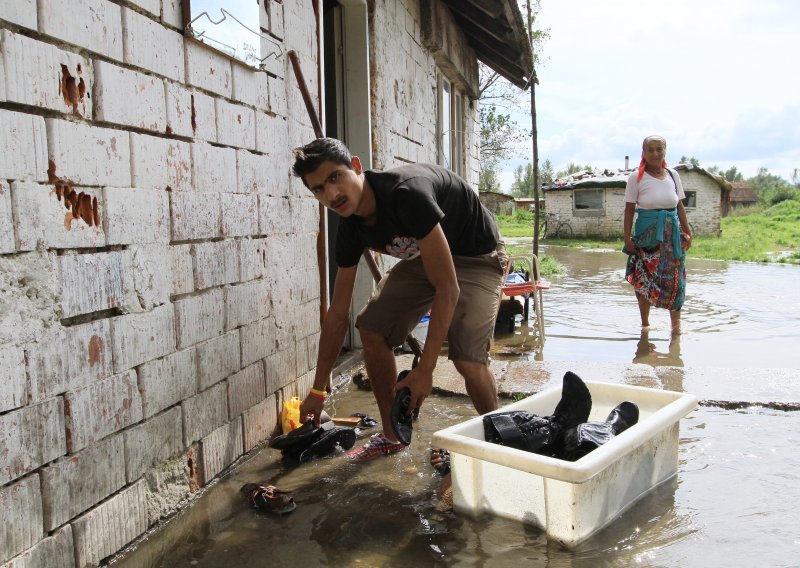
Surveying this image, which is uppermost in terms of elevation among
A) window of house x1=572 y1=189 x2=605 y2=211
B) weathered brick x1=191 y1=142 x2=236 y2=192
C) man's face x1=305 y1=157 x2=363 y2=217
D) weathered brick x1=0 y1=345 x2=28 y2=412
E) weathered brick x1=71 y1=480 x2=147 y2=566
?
window of house x1=572 y1=189 x2=605 y2=211

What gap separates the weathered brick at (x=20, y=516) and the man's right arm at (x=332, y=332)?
123 cm

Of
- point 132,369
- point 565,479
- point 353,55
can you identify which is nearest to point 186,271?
point 132,369

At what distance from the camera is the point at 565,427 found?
271 centimetres

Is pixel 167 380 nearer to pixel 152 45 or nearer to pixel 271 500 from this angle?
pixel 271 500

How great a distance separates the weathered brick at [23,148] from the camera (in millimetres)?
1803

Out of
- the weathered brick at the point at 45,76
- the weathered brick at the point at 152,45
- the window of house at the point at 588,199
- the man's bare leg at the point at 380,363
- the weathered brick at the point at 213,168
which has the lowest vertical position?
the man's bare leg at the point at 380,363

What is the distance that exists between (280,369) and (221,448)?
26.2 inches

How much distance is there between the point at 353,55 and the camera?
507 centimetres

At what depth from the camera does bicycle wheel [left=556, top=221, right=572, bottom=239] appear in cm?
2711

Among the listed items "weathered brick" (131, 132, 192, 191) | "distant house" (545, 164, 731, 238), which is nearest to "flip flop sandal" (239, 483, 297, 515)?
"weathered brick" (131, 132, 192, 191)

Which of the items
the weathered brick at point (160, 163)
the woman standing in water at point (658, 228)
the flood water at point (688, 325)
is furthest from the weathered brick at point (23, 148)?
the woman standing in water at point (658, 228)

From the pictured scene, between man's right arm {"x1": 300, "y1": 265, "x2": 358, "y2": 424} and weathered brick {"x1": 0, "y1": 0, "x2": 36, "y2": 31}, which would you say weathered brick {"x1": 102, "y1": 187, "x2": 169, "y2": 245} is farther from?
man's right arm {"x1": 300, "y1": 265, "x2": 358, "y2": 424}

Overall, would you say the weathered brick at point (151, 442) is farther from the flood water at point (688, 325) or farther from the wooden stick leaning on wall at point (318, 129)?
the flood water at point (688, 325)

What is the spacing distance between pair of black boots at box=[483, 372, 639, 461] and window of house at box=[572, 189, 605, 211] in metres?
24.9
